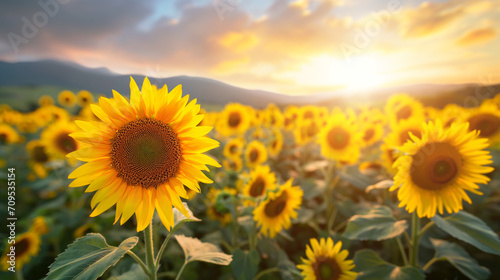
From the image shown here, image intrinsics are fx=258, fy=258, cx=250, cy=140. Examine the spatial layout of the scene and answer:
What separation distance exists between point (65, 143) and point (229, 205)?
11.9 ft

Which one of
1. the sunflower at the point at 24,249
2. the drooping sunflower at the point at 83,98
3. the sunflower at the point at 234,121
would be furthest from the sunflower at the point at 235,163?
the drooping sunflower at the point at 83,98

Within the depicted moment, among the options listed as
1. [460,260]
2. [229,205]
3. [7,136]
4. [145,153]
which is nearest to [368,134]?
[460,260]

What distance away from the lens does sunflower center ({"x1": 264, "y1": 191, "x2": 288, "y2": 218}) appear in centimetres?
313

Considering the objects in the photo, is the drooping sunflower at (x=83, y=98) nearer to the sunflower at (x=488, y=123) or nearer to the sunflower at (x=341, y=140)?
the sunflower at (x=341, y=140)

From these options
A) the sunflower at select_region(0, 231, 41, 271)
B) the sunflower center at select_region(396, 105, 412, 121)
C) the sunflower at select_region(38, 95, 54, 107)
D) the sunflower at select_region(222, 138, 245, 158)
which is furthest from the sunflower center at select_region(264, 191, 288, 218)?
the sunflower at select_region(38, 95, 54, 107)

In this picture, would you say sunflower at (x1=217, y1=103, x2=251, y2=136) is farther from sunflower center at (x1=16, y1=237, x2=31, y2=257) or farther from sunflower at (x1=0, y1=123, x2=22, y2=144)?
sunflower at (x1=0, y1=123, x2=22, y2=144)

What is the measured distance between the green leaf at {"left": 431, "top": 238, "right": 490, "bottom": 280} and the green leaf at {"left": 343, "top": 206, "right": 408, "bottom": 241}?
0.67 meters

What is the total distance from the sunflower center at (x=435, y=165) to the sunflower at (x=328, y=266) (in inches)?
38.0

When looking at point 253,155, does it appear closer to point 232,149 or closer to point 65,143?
point 232,149

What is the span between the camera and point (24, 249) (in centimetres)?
371

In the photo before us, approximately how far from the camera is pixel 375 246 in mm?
4168

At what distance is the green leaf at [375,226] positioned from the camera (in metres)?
2.33

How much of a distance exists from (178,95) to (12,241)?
3731 mm

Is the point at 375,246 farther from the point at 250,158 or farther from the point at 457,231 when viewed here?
the point at 250,158
